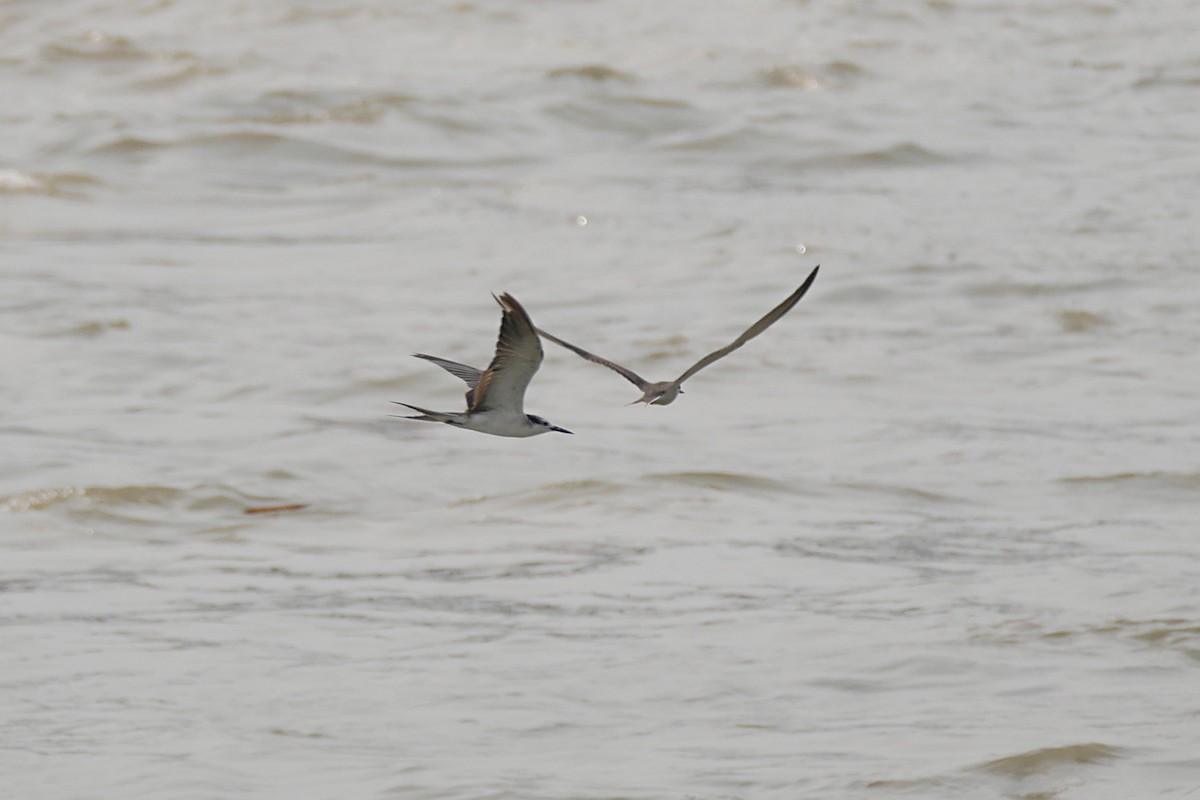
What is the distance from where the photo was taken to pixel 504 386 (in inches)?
224

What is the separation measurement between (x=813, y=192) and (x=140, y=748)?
30.7 ft

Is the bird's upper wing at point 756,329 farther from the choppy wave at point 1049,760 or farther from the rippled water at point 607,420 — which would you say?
the choppy wave at point 1049,760

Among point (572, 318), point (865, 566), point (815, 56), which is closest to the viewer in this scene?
point (865, 566)

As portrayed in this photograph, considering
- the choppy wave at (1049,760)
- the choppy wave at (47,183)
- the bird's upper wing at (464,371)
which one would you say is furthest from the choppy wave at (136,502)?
the choppy wave at (47,183)

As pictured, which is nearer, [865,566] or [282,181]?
[865,566]

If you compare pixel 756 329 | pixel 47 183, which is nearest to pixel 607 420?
pixel 756 329

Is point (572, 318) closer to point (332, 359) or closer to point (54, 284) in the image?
point (332, 359)

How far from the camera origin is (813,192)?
15.0m

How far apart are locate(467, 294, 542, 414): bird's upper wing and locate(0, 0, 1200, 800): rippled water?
1.18 m

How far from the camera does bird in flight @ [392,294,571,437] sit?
17.8ft

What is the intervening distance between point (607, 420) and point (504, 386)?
492cm

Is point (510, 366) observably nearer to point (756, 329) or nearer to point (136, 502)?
point (756, 329)

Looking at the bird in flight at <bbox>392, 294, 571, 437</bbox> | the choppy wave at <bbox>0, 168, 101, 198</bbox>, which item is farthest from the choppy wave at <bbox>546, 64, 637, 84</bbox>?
the bird in flight at <bbox>392, 294, 571, 437</bbox>

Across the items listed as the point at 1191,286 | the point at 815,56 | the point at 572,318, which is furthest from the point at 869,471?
the point at 815,56
